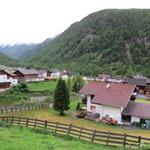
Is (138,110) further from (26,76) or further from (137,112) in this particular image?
(26,76)

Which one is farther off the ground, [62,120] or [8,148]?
[8,148]

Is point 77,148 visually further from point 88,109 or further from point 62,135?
point 88,109

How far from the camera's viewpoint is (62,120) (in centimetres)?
4988

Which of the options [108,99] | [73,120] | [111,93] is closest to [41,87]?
[111,93]

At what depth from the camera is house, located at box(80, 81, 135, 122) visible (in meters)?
51.8

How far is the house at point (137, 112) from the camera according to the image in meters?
49.8

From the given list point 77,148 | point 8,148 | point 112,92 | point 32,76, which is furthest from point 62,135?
point 32,76

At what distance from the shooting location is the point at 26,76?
11388 centimetres

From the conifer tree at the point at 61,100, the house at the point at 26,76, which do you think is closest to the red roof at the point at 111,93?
the conifer tree at the point at 61,100

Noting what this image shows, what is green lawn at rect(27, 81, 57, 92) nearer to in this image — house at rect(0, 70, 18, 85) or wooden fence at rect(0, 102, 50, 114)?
house at rect(0, 70, 18, 85)

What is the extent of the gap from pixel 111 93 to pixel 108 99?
1925mm

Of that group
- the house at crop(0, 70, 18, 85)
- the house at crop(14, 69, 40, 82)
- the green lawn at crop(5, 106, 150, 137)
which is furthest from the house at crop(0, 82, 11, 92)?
the green lawn at crop(5, 106, 150, 137)

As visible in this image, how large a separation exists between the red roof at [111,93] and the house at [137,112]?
1413mm

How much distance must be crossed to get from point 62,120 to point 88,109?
10145mm
